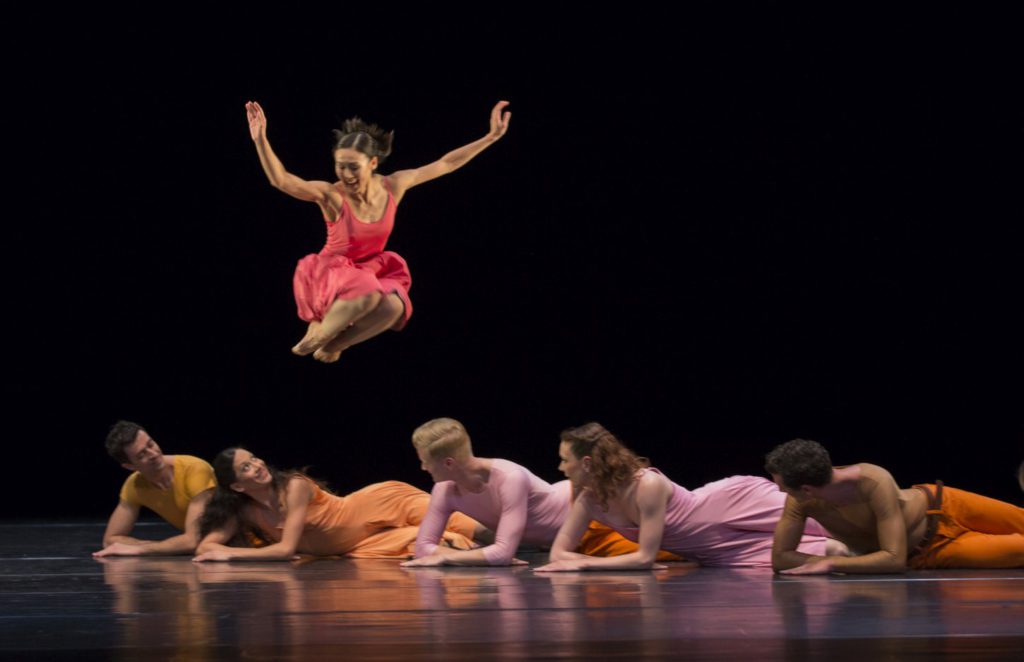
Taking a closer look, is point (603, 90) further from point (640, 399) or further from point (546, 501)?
point (546, 501)

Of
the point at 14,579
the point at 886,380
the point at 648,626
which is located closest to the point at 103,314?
the point at 14,579

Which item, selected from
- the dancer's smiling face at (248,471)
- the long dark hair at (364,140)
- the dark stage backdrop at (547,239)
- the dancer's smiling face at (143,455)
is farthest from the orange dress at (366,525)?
the dark stage backdrop at (547,239)

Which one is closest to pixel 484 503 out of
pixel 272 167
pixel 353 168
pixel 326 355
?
pixel 326 355

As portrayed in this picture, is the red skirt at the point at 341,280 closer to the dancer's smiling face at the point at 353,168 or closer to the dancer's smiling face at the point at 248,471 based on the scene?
the dancer's smiling face at the point at 353,168

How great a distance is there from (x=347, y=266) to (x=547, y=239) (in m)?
2.09

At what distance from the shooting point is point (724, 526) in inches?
203

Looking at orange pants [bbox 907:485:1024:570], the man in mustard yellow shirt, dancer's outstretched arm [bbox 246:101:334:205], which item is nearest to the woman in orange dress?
the man in mustard yellow shirt

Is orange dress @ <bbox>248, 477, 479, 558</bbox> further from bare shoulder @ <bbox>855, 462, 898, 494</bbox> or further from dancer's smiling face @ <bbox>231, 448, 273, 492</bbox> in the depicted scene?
bare shoulder @ <bbox>855, 462, 898, 494</bbox>

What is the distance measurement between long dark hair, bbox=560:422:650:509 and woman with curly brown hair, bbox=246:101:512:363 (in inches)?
48.6

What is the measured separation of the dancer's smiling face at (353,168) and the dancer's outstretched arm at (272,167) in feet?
0.35

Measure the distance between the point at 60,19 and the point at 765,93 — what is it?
11.1ft

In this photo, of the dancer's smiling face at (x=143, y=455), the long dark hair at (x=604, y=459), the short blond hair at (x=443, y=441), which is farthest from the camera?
the dancer's smiling face at (x=143, y=455)

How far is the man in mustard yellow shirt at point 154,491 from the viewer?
5711 millimetres

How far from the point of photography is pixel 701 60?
7555 mm
